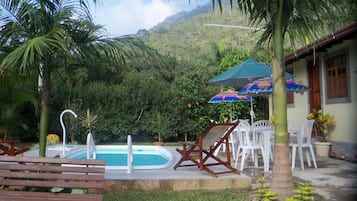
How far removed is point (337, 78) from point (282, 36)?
5952 millimetres

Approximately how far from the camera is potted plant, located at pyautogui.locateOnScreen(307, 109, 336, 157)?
29.5 feet

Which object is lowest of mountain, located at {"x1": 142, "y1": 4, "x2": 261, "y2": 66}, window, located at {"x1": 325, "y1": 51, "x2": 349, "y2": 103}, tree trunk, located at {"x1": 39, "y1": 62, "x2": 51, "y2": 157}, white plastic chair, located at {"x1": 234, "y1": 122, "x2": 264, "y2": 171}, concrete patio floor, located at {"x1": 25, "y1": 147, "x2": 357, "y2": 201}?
concrete patio floor, located at {"x1": 25, "y1": 147, "x2": 357, "y2": 201}

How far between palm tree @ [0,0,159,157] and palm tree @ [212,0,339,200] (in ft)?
5.75

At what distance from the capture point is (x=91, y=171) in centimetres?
360

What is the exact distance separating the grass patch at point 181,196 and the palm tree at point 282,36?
938mm

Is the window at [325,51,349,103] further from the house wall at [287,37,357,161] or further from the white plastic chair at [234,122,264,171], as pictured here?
the white plastic chair at [234,122,264,171]

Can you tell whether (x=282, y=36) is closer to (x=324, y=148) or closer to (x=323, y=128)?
(x=324, y=148)

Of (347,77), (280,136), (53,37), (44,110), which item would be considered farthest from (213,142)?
(347,77)

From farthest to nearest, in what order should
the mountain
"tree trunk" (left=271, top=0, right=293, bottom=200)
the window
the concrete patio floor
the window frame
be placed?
the mountain
the window
the window frame
the concrete patio floor
"tree trunk" (left=271, top=0, right=293, bottom=200)

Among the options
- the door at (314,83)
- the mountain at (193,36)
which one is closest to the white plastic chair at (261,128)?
the door at (314,83)

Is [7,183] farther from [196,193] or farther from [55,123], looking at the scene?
[55,123]

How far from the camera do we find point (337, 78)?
9.12m

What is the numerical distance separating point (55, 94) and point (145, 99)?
3.99 m

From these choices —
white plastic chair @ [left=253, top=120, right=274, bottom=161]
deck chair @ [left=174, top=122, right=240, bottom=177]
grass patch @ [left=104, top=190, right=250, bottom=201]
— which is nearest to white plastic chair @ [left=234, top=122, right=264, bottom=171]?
white plastic chair @ [left=253, top=120, right=274, bottom=161]
